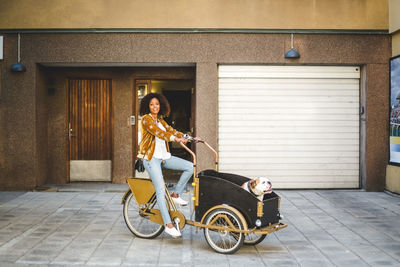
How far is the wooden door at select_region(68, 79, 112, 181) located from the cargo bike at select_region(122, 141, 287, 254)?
199 inches

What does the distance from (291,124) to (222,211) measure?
17.3ft

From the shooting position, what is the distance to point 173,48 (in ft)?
32.6

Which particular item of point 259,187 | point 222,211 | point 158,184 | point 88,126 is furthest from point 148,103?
point 88,126

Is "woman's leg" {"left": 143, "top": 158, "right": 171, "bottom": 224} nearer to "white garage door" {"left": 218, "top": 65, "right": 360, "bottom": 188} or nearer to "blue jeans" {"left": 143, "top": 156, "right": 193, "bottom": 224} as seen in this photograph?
"blue jeans" {"left": 143, "top": 156, "right": 193, "bottom": 224}

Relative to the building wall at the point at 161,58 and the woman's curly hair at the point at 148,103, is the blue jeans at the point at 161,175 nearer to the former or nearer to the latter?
the woman's curly hair at the point at 148,103

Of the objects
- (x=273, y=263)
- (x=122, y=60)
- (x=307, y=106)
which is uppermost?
(x=122, y=60)

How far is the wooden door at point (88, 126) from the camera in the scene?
35.6 ft

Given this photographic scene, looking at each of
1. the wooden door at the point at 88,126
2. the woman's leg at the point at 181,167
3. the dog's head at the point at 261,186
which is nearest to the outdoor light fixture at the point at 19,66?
the wooden door at the point at 88,126

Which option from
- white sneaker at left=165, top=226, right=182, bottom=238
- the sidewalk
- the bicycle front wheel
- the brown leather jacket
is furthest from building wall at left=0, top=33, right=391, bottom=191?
white sneaker at left=165, top=226, right=182, bottom=238

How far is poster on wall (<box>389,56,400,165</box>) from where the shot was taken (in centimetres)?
967

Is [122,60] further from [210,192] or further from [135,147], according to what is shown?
[210,192]

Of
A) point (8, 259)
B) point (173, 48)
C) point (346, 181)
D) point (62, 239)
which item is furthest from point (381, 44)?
point (8, 259)

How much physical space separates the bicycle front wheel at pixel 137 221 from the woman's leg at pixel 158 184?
376mm

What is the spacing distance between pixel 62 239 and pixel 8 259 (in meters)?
0.95
